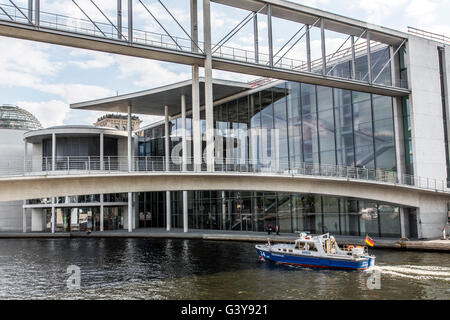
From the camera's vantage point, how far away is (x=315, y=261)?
87.2ft

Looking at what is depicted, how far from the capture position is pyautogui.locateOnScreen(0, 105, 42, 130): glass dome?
86.2 m

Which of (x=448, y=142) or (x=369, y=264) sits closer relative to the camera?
(x=369, y=264)

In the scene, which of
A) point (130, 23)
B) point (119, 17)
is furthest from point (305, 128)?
point (119, 17)

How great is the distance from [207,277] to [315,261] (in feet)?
23.8

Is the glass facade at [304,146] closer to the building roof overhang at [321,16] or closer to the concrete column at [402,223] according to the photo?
the concrete column at [402,223]

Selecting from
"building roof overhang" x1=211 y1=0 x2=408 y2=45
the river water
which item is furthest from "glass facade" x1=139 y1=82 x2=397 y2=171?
the river water

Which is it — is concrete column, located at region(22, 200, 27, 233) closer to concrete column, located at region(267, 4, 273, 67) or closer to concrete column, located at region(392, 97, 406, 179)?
concrete column, located at region(267, 4, 273, 67)

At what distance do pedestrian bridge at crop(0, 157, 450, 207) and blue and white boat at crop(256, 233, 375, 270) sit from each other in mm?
4123

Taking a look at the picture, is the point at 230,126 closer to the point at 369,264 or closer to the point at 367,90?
the point at 367,90

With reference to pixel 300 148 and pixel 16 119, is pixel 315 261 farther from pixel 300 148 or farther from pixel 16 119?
pixel 16 119

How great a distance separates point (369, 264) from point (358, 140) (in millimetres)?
14564

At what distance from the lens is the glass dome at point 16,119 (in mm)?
86244
